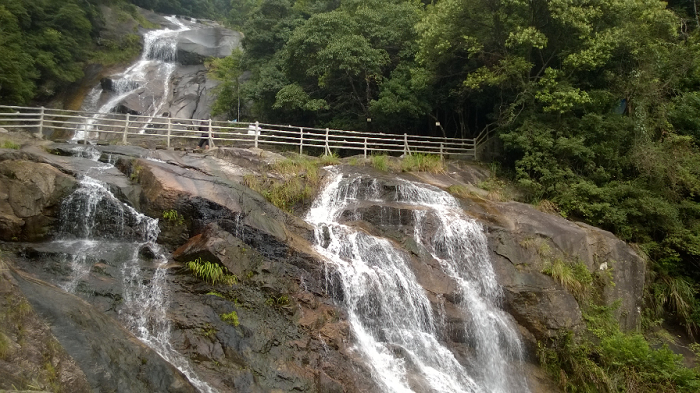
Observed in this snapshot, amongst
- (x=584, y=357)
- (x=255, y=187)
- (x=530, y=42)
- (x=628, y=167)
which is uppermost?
(x=530, y=42)

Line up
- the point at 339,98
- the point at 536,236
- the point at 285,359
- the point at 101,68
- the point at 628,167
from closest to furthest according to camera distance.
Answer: the point at 285,359, the point at 536,236, the point at 628,167, the point at 339,98, the point at 101,68

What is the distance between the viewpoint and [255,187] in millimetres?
13617

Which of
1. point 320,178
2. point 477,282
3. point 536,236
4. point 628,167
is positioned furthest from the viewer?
point 628,167

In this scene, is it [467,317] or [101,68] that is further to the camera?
[101,68]

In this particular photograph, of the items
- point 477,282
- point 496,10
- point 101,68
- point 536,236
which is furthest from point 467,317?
point 101,68

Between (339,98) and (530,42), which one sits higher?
(530,42)

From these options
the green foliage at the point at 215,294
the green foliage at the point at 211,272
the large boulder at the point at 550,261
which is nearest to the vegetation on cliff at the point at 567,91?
the large boulder at the point at 550,261

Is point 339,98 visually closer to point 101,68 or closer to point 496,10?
point 496,10

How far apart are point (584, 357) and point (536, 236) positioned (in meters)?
3.50

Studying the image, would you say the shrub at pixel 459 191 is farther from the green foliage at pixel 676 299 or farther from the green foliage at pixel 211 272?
the green foliage at pixel 211 272

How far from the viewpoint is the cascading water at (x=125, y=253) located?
787 centimetres

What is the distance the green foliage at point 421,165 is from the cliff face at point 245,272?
2.89 m

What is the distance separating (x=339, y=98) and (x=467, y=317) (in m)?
14.1

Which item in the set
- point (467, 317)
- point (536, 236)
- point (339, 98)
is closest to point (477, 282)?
point (467, 317)
